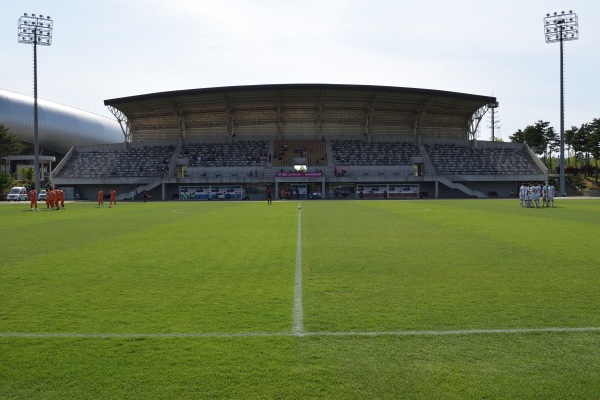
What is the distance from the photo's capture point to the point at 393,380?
4336 mm

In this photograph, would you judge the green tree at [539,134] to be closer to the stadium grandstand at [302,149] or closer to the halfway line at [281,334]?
the stadium grandstand at [302,149]

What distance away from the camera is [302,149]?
247ft

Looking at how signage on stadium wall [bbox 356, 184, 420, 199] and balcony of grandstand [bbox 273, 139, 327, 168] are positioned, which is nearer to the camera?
signage on stadium wall [bbox 356, 184, 420, 199]

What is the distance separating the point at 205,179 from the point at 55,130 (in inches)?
2628

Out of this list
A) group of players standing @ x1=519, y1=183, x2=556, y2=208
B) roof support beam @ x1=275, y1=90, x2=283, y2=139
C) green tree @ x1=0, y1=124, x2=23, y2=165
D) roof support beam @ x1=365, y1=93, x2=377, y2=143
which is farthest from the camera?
green tree @ x1=0, y1=124, x2=23, y2=165

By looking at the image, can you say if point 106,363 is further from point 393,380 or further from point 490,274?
point 490,274

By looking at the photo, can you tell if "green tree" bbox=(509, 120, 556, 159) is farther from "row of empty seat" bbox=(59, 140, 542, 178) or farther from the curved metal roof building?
the curved metal roof building

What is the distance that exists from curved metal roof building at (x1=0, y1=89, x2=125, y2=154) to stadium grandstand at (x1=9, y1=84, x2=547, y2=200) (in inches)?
1490

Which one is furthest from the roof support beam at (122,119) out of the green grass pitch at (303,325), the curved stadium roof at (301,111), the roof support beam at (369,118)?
the green grass pitch at (303,325)

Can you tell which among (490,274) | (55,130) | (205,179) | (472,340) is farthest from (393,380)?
(55,130)

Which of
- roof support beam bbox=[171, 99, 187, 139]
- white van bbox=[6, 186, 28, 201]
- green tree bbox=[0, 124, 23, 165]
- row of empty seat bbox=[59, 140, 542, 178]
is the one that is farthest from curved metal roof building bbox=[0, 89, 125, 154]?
roof support beam bbox=[171, 99, 187, 139]

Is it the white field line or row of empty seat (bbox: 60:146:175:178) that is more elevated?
row of empty seat (bbox: 60:146:175:178)

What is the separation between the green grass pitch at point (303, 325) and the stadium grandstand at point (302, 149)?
2244 inches

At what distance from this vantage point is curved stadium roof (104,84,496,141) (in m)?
71.6
